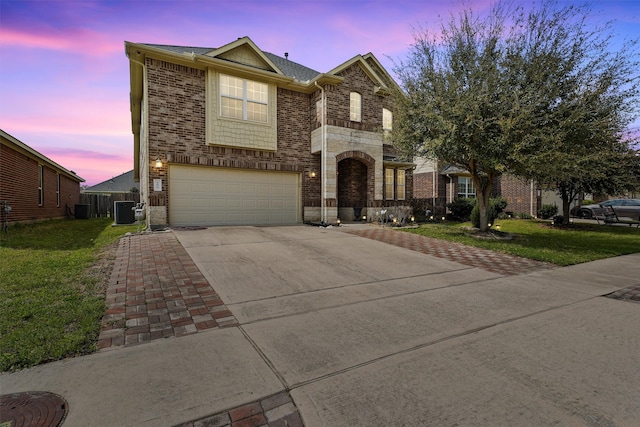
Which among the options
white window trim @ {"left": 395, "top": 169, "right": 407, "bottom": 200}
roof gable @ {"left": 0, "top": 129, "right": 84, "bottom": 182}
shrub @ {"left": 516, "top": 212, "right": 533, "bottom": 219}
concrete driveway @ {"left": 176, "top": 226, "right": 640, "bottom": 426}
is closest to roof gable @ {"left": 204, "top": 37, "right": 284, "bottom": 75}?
roof gable @ {"left": 0, "top": 129, "right": 84, "bottom": 182}

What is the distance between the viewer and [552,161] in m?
8.88

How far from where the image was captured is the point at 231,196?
1253 centimetres

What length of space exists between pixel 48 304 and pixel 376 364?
4250mm

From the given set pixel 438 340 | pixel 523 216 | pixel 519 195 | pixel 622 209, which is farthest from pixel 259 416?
pixel 622 209

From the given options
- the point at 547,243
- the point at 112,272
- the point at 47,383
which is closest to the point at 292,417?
the point at 47,383

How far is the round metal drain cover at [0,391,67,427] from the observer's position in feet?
6.57

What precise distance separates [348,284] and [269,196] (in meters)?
8.70

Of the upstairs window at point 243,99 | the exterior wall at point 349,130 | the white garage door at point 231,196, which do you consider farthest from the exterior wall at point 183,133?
the exterior wall at point 349,130

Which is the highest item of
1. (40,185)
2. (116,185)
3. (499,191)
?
(116,185)

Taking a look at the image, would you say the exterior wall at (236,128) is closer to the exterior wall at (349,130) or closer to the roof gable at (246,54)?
the roof gable at (246,54)

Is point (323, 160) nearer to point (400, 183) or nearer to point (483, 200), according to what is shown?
point (400, 183)

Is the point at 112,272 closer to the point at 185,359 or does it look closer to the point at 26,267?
the point at 26,267

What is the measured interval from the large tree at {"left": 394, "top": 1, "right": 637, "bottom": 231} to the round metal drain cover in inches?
404

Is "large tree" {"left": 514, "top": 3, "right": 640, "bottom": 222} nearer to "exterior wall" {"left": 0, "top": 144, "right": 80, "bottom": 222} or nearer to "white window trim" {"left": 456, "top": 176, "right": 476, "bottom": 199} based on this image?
"white window trim" {"left": 456, "top": 176, "right": 476, "bottom": 199}
